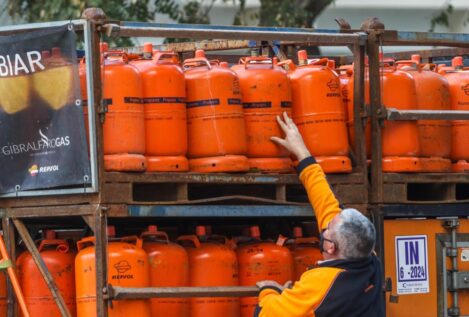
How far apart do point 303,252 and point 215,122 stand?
3.89 feet

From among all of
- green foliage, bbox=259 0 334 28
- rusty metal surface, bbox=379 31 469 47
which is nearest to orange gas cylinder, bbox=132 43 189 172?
rusty metal surface, bbox=379 31 469 47

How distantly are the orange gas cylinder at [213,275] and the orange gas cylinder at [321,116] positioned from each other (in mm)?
884

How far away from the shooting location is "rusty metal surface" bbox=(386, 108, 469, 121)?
790 cm

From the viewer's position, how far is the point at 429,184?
8.38 m

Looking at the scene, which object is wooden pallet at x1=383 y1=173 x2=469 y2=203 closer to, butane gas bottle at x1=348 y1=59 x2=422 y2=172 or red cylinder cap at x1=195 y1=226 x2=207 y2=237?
butane gas bottle at x1=348 y1=59 x2=422 y2=172

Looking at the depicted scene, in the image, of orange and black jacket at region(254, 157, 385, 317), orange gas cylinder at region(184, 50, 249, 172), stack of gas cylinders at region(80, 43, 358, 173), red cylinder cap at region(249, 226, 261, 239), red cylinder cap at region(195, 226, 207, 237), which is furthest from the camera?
red cylinder cap at region(249, 226, 261, 239)

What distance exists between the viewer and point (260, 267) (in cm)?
755

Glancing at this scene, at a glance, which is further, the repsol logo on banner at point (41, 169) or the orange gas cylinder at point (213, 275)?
the orange gas cylinder at point (213, 275)

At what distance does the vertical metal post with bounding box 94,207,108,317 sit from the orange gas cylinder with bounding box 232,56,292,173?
44.4 inches

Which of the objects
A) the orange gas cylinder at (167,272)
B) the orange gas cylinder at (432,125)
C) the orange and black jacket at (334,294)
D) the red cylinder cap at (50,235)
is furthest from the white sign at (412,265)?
the red cylinder cap at (50,235)

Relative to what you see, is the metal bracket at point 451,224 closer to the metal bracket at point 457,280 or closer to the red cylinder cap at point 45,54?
the metal bracket at point 457,280

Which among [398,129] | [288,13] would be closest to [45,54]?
[398,129]

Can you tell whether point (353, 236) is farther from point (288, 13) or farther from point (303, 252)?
point (288, 13)

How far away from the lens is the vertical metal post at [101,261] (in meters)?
6.87
